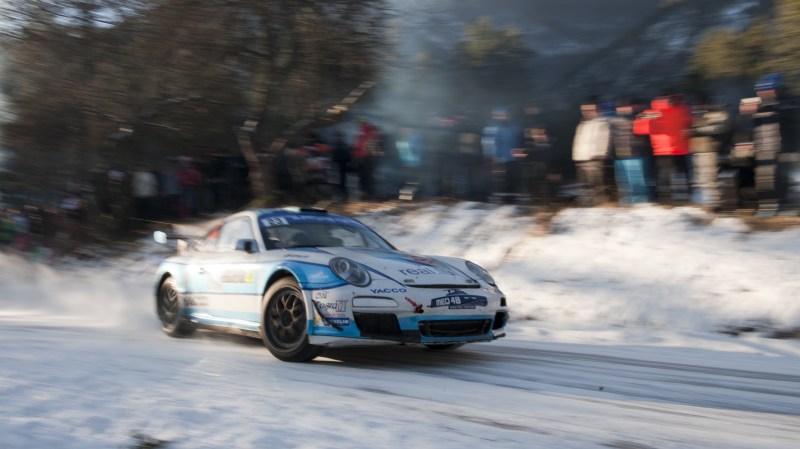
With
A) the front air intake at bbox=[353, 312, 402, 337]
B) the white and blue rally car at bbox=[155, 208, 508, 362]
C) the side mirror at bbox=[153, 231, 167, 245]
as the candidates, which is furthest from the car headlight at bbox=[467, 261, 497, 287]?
the side mirror at bbox=[153, 231, 167, 245]

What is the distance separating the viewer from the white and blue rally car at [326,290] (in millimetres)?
5934

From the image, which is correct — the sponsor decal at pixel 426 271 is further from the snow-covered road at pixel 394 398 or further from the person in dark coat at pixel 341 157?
the person in dark coat at pixel 341 157

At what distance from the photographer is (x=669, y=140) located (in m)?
10.9

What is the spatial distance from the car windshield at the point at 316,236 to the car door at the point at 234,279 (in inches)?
7.1

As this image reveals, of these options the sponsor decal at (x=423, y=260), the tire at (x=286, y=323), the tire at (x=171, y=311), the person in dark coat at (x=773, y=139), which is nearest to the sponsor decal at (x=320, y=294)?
the tire at (x=286, y=323)

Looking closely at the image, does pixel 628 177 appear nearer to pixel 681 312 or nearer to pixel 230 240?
pixel 681 312

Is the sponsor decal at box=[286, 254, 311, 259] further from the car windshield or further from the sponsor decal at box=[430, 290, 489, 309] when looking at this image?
the sponsor decal at box=[430, 290, 489, 309]

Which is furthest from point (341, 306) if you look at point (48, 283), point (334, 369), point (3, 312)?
point (48, 283)

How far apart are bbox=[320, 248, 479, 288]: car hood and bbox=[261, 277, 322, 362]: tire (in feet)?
1.53

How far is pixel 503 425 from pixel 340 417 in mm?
853

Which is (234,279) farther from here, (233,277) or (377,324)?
(377,324)

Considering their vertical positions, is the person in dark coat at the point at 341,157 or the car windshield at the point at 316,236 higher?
the person in dark coat at the point at 341,157

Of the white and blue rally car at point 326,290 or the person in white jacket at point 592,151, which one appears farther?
the person in white jacket at point 592,151

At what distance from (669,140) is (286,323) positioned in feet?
22.1
